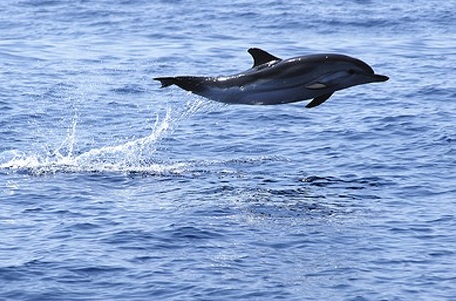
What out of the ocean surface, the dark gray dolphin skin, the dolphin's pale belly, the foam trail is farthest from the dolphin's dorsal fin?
the ocean surface

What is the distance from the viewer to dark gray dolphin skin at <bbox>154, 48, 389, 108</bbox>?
21766 mm

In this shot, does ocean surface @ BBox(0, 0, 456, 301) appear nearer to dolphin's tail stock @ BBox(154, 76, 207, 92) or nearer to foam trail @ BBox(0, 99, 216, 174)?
foam trail @ BBox(0, 99, 216, 174)

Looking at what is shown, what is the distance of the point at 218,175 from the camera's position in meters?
24.4

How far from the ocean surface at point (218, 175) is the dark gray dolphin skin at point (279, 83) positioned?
1.92 metres

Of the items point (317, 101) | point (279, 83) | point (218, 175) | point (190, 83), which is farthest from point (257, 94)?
point (218, 175)

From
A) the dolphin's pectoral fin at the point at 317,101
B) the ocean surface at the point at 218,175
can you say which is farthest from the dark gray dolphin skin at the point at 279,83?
the ocean surface at the point at 218,175

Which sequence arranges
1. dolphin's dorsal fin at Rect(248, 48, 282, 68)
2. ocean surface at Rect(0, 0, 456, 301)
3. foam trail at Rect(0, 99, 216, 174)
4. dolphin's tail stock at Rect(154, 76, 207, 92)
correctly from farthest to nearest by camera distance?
foam trail at Rect(0, 99, 216, 174), dolphin's dorsal fin at Rect(248, 48, 282, 68), dolphin's tail stock at Rect(154, 76, 207, 92), ocean surface at Rect(0, 0, 456, 301)

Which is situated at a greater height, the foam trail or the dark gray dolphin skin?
Answer: the dark gray dolphin skin

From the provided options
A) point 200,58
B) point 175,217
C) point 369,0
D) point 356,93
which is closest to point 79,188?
point 175,217

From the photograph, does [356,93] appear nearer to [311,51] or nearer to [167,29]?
[311,51]

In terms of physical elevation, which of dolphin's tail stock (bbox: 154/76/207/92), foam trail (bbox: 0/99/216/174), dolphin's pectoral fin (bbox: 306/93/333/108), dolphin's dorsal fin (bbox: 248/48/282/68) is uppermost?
dolphin's dorsal fin (bbox: 248/48/282/68)

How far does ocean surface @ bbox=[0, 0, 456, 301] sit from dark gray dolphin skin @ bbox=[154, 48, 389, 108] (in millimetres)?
1919

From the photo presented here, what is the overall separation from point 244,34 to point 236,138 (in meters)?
15.6

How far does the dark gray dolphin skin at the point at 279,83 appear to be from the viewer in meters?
21.8
